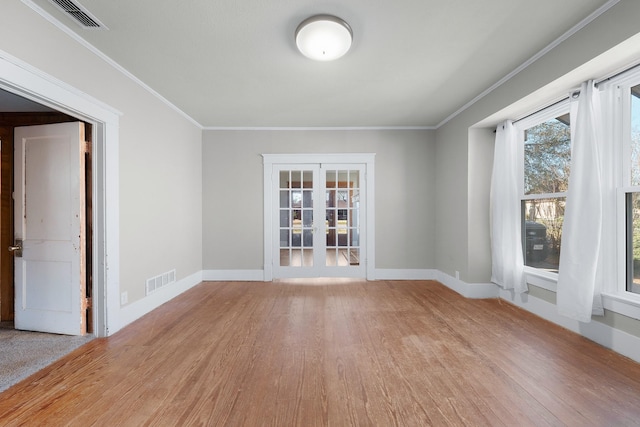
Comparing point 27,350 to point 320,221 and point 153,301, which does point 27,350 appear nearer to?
point 153,301

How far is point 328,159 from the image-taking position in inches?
187

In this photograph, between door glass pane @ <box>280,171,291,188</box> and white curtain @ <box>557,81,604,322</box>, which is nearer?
white curtain @ <box>557,81,604,322</box>

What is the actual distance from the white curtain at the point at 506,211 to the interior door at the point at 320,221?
6.42 feet

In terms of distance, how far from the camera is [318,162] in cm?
477

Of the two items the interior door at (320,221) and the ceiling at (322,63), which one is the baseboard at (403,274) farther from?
the ceiling at (322,63)

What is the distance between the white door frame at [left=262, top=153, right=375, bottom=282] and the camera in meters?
4.73

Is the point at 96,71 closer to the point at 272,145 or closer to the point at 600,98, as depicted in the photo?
the point at 272,145

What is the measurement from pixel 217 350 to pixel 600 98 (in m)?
3.91

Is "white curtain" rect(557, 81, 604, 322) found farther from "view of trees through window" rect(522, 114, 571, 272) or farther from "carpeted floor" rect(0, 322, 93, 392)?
"carpeted floor" rect(0, 322, 93, 392)

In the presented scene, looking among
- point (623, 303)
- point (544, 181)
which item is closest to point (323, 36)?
point (544, 181)

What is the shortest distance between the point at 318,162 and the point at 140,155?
257 centimetres

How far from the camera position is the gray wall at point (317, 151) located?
474 centimetres

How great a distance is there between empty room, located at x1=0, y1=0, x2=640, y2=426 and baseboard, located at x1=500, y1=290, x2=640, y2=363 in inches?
0.6

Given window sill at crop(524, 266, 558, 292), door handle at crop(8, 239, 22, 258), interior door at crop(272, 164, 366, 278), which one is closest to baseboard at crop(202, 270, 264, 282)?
interior door at crop(272, 164, 366, 278)
